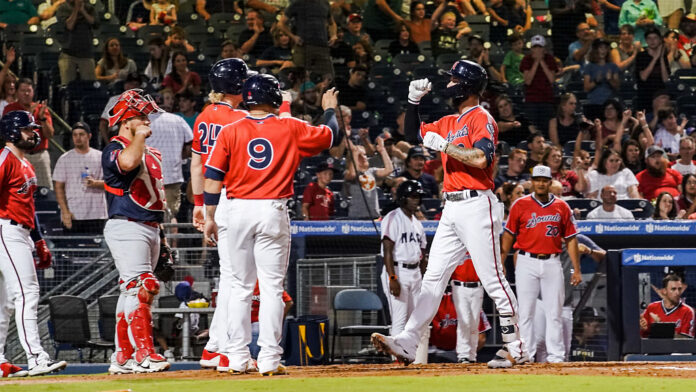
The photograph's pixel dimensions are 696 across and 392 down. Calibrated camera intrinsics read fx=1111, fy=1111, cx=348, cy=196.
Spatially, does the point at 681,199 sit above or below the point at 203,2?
below

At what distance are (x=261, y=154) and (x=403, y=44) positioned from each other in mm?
10343

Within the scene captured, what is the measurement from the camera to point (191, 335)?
10.4 metres

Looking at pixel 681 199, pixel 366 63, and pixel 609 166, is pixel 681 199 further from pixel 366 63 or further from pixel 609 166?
pixel 366 63

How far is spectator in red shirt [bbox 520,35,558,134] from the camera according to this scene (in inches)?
579

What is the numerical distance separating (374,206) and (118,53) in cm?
487

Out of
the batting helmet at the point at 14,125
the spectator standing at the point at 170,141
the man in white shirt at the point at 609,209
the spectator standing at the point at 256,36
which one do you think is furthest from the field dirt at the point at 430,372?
the spectator standing at the point at 256,36

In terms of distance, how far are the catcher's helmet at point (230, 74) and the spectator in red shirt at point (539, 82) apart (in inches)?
303

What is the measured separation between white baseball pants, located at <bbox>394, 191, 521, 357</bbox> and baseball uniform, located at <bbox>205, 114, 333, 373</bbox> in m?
0.99

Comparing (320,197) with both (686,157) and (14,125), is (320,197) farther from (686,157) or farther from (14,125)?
(14,125)

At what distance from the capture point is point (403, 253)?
399 inches

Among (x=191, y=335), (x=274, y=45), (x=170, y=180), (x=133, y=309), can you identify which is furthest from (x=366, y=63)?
(x=133, y=309)

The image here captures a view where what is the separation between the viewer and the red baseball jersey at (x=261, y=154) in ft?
21.4

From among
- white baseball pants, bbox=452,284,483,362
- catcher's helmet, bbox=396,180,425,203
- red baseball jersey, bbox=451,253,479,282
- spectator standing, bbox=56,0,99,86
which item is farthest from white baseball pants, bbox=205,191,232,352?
spectator standing, bbox=56,0,99,86

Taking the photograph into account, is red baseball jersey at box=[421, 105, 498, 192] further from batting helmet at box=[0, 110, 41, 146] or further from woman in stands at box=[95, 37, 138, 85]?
woman in stands at box=[95, 37, 138, 85]
